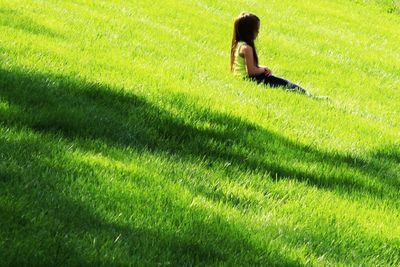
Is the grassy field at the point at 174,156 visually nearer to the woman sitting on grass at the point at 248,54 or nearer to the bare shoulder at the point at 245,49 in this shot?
the woman sitting on grass at the point at 248,54

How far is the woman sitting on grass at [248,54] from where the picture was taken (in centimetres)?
888

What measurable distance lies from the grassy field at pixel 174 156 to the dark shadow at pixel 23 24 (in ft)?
0.12

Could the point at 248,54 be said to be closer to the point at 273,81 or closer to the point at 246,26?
the point at 246,26

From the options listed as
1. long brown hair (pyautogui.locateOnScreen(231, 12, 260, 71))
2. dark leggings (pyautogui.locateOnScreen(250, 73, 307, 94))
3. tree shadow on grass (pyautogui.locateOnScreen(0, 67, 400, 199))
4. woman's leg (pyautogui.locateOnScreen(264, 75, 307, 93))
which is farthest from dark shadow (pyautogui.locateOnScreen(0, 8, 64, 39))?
woman's leg (pyautogui.locateOnScreen(264, 75, 307, 93))

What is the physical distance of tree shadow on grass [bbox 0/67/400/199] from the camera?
5.77 m

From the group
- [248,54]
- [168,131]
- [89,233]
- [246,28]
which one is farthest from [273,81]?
[89,233]

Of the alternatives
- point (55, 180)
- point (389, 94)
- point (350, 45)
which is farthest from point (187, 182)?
point (350, 45)

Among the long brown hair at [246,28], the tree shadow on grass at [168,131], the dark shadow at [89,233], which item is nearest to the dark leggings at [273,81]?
the long brown hair at [246,28]

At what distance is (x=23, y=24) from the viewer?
9.21m

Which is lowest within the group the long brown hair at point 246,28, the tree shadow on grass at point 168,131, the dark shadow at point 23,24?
the dark shadow at point 23,24

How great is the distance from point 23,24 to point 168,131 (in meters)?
3.77

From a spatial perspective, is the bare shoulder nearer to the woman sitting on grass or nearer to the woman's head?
the woman sitting on grass

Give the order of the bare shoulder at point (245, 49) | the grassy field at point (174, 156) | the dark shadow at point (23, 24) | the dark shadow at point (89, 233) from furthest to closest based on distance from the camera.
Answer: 1. the dark shadow at point (23, 24)
2. the bare shoulder at point (245, 49)
3. the grassy field at point (174, 156)
4. the dark shadow at point (89, 233)

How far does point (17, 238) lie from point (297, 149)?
3.28 metres
